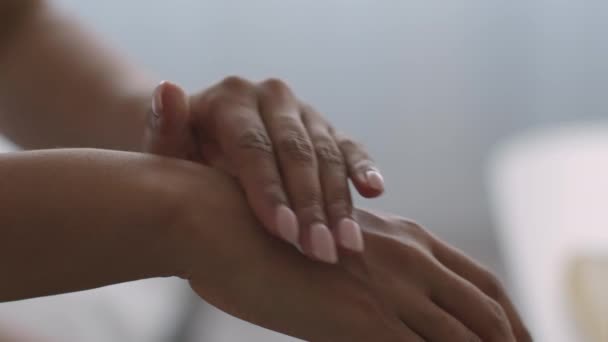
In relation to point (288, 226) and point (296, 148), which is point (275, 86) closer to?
point (296, 148)

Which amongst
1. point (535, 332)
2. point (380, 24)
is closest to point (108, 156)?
point (535, 332)

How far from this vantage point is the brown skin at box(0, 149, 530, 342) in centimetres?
63

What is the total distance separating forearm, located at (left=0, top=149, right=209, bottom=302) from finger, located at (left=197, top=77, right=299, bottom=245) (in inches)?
2.1

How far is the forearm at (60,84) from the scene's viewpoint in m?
1.01

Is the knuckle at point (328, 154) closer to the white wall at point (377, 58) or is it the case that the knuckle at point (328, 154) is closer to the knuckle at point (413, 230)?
the knuckle at point (413, 230)

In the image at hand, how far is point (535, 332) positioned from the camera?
1.00 metres

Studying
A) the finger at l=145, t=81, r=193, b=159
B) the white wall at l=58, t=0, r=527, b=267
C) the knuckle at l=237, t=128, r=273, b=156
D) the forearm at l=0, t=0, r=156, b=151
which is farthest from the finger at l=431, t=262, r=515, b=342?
the white wall at l=58, t=0, r=527, b=267

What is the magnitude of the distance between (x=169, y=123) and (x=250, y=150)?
0.13 meters

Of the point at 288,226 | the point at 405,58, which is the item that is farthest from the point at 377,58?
the point at 288,226

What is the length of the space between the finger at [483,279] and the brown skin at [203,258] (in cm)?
3

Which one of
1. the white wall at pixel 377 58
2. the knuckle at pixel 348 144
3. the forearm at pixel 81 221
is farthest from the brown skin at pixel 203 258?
the white wall at pixel 377 58

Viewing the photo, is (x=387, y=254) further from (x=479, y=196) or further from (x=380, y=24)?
(x=479, y=196)

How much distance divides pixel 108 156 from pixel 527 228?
0.73 meters

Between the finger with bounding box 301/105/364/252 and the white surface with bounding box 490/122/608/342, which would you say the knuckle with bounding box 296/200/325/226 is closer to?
the finger with bounding box 301/105/364/252
